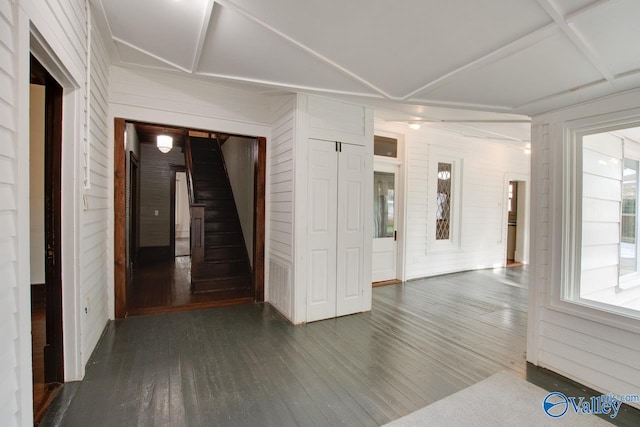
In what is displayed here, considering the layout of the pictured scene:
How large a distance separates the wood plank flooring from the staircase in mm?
913

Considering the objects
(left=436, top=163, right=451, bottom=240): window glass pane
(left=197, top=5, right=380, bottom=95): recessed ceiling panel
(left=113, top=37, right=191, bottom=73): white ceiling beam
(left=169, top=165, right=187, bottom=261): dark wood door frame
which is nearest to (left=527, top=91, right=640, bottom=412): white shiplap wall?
(left=197, top=5, right=380, bottom=95): recessed ceiling panel

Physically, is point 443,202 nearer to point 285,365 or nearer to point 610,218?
point 610,218

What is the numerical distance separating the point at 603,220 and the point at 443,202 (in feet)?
11.3

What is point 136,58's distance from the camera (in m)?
2.91

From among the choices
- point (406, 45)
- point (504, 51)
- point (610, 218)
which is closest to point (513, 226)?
point (610, 218)

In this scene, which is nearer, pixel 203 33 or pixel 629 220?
pixel 203 33

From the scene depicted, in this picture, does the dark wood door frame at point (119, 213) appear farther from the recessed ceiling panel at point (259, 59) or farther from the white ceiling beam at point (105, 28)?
the recessed ceiling panel at point (259, 59)

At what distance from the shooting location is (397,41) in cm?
199

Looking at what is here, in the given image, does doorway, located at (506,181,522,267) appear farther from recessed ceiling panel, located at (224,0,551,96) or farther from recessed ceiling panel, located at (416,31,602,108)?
recessed ceiling panel, located at (224,0,551,96)

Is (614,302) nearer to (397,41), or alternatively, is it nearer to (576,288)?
(576,288)

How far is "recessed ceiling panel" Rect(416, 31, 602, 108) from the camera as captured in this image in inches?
70.3

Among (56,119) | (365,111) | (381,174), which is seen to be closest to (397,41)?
(365,111)

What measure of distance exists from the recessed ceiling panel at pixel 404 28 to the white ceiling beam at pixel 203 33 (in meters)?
0.22

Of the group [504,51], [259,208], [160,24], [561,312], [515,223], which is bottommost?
[561,312]
